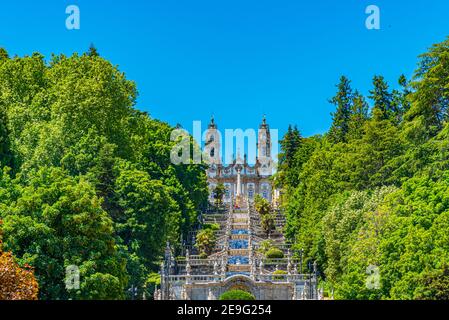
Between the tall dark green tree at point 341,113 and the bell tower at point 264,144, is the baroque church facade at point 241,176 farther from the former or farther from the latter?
the tall dark green tree at point 341,113

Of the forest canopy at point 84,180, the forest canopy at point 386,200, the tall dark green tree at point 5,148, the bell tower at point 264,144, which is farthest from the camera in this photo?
the bell tower at point 264,144

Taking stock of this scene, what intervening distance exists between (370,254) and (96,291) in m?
13.9

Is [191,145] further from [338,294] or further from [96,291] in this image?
[96,291]

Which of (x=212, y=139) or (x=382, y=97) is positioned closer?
(x=382, y=97)

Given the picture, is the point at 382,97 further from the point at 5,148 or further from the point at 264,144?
the point at 264,144

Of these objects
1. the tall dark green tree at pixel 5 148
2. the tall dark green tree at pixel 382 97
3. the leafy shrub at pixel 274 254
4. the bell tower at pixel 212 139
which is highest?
the bell tower at pixel 212 139

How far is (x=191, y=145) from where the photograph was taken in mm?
69625

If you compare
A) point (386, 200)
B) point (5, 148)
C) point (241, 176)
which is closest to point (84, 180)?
point (5, 148)

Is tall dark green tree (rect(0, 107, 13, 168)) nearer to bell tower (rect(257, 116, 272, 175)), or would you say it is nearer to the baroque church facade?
the baroque church facade

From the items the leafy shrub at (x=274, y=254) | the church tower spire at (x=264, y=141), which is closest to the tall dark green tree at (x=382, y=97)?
the leafy shrub at (x=274, y=254)

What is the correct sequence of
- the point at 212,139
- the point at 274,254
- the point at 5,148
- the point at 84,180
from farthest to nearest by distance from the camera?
1. the point at 212,139
2. the point at 274,254
3. the point at 5,148
4. the point at 84,180

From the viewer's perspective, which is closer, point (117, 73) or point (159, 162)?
point (117, 73)
